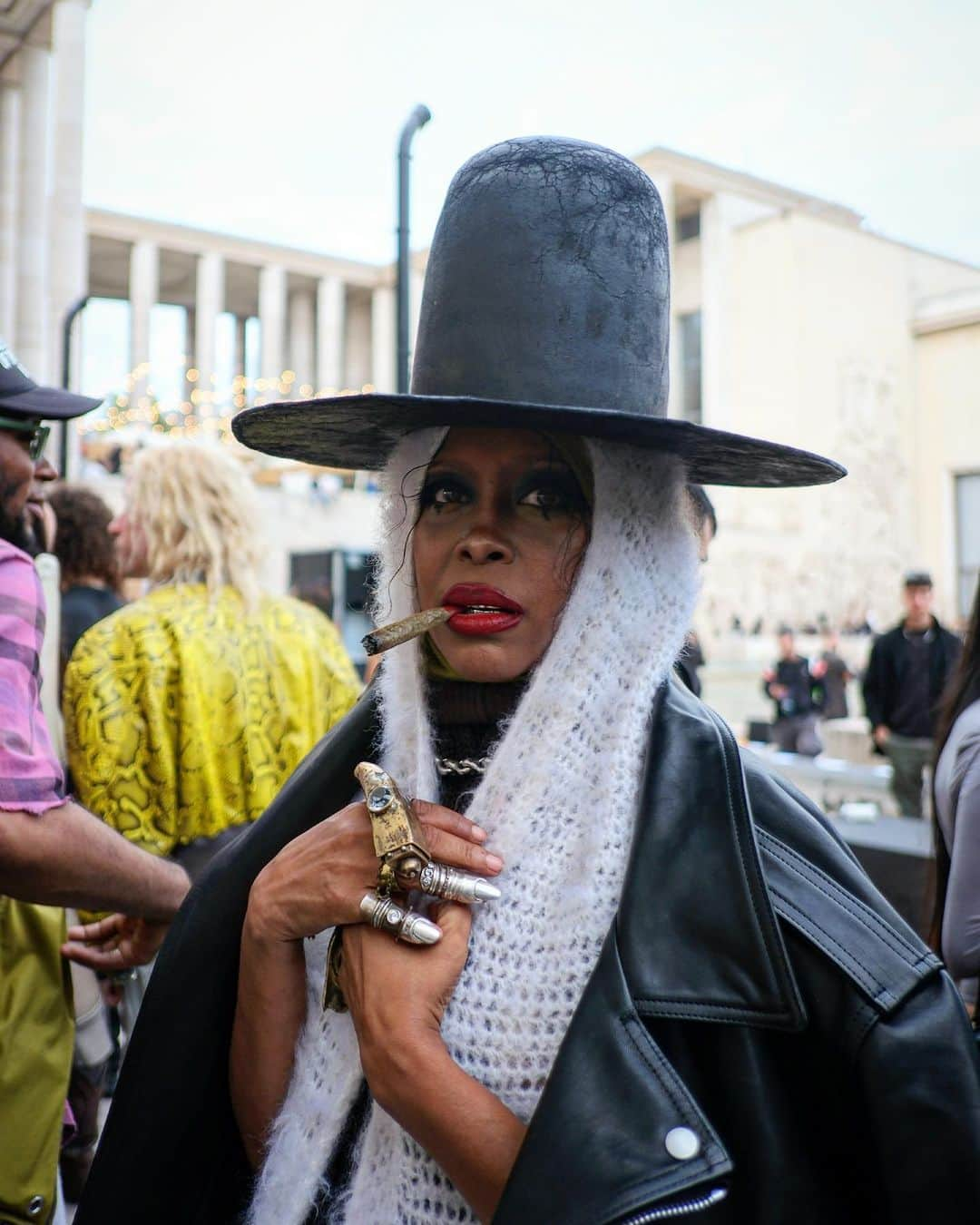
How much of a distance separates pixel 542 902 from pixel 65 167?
20124 mm

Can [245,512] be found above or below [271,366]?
below

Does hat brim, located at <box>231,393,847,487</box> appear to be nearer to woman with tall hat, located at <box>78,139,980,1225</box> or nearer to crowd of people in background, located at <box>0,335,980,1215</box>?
woman with tall hat, located at <box>78,139,980,1225</box>

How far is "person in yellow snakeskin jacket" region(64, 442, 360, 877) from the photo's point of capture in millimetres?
3293

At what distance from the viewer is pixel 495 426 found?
1.53 metres

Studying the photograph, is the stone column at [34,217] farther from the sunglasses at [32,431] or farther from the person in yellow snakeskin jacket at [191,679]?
the sunglasses at [32,431]

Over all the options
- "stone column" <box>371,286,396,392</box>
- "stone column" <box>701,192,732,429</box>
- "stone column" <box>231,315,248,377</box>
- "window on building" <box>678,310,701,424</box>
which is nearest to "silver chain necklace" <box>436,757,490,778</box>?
"stone column" <box>701,192,732,429</box>

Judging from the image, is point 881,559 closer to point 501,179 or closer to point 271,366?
point 271,366

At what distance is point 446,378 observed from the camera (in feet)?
5.05

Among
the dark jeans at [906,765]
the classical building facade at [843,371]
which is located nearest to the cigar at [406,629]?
the dark jeans at [906,765]

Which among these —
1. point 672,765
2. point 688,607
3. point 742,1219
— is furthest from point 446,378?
point 742,1219

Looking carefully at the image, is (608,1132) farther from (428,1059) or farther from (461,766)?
(461,766)

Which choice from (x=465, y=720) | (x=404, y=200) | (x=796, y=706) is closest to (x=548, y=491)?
(x=465, y=720)

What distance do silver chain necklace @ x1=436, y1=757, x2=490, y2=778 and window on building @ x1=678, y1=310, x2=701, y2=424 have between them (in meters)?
45.3

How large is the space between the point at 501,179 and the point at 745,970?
111 cm
